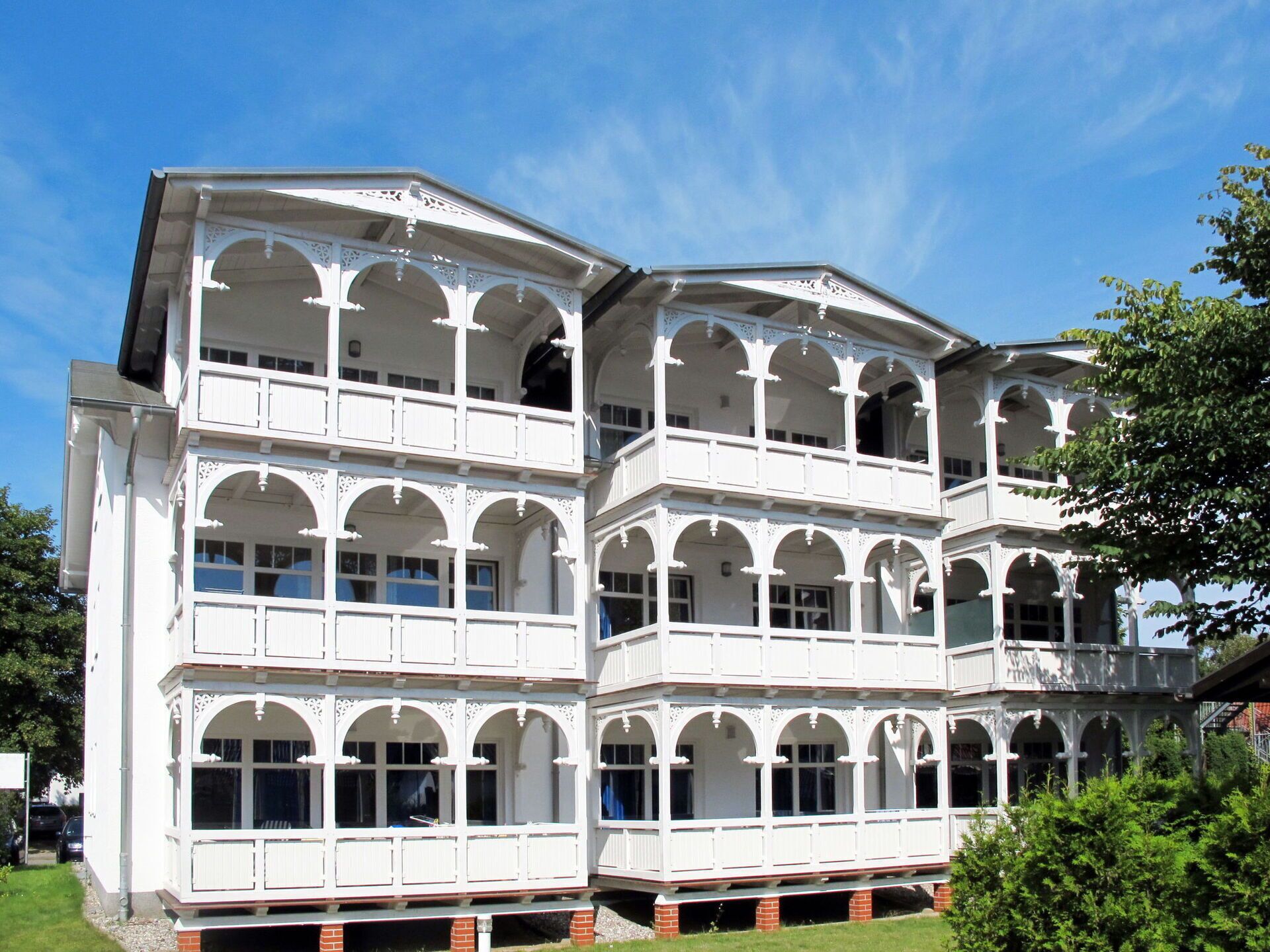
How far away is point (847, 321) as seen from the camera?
2412 centimetres

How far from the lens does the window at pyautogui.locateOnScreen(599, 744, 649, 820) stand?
905 inches

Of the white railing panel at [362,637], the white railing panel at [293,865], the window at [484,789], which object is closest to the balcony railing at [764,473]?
the window at [484,789]

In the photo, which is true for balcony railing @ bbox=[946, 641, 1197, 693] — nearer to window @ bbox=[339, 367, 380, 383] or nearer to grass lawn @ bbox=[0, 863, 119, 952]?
window @ bbox=[339, 367, 380, 383]

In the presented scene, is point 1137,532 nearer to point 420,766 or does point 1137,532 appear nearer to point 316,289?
point 420,766

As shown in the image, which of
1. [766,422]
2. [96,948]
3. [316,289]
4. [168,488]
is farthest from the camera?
[766,422]

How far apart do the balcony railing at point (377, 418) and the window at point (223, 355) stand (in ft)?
6.97

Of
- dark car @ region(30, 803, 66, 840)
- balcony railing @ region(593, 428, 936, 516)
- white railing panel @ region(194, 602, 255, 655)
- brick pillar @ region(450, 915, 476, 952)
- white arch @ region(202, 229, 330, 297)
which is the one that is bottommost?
dark car @ region(30, 803, 66, 840)

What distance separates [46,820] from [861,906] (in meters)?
33.7

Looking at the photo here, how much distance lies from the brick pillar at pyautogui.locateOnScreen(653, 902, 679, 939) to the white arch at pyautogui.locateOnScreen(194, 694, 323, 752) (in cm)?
559

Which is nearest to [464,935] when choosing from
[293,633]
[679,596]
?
[293,633]

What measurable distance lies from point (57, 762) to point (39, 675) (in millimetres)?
11059

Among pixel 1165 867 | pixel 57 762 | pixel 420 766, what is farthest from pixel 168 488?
pixel 57 762

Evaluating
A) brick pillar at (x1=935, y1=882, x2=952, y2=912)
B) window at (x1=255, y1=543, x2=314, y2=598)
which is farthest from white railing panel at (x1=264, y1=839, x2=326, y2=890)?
brick pillar at (x1=935, y1=882, x2=952, y2=912)

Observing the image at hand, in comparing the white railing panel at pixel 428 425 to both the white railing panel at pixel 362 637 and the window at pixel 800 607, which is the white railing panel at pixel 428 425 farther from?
the window at pixel 800 607
